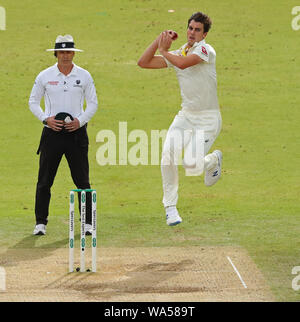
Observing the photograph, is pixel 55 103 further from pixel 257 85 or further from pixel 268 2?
pixel 268 2

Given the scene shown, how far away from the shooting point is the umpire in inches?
450

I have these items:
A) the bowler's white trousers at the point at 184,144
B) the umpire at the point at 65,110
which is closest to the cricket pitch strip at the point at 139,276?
the bowler's white trousers at the point at 184,144

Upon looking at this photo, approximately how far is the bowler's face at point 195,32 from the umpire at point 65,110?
1.94 m

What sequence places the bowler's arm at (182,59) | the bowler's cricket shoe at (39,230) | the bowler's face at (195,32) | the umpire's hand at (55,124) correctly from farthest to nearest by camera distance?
1. the bowler's cricket shoe at (39,230)
2. the umpire's hand at (55,124)
3. the bowler's face at (195,32)
4. the bowler's arm at (182,59)

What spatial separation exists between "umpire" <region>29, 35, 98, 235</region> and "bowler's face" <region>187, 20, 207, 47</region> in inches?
76.4

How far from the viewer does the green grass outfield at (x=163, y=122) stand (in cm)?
1211

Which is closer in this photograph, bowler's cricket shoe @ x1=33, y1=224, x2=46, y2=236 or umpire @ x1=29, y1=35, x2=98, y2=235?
umpire @ x1=29, y1=35, x2=98, y2=235

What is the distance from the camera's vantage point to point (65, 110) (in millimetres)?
11570

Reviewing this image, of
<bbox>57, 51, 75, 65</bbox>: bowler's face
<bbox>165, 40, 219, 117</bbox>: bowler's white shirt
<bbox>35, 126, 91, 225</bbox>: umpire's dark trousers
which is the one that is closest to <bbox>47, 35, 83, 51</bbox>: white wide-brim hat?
<bbox>57, 51, 75, 65</bbox>: bowler's face

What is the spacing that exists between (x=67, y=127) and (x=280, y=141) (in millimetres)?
8224

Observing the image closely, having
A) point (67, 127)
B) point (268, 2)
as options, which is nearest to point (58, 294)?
point (67, 127)

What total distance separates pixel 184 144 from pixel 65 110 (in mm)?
2052

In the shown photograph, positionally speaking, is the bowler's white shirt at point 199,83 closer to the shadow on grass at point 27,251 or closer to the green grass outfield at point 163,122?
the green grass outfield at point 163,122

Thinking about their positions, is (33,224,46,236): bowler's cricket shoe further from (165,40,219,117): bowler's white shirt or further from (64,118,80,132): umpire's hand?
(165,40,219,117): bowler's white shirt
